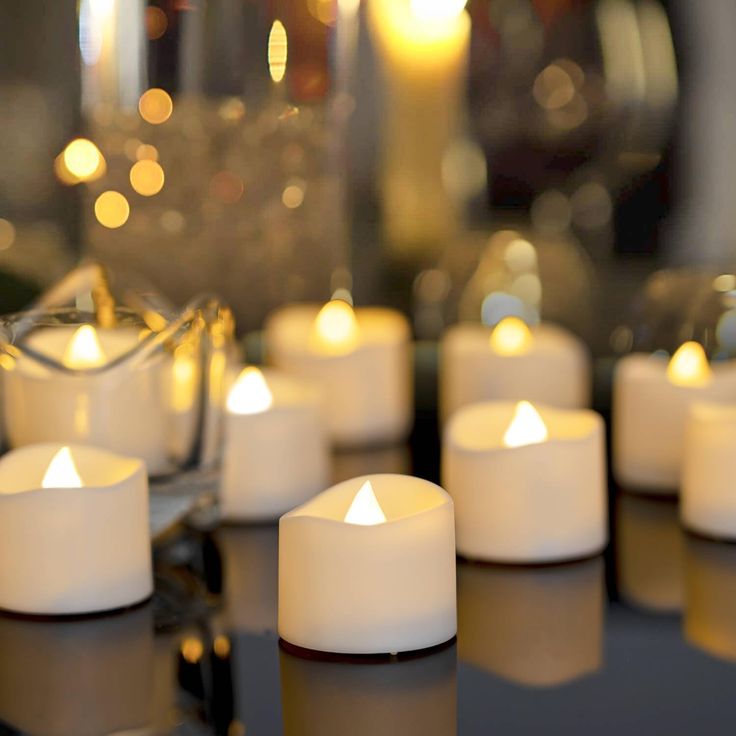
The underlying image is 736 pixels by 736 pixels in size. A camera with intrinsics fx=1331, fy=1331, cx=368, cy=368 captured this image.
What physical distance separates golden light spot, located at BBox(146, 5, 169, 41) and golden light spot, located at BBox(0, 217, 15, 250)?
324 mm

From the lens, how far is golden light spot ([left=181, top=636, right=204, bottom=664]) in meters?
0.68

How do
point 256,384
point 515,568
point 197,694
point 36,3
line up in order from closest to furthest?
1. point 197,694
2. point 515,568
3. point 256,384
4. point 36,3

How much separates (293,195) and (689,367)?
1.50 feet

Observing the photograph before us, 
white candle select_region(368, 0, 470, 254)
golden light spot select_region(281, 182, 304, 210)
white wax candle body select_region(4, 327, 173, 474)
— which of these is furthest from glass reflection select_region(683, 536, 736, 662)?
white candle select_region(368, 0, 470, 254)

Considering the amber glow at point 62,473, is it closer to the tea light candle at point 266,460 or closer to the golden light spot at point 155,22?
the tea light candle at point 266,460

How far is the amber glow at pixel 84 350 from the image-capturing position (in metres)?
0.85

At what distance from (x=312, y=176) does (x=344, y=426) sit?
10.7 inches

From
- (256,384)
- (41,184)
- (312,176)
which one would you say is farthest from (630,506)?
(41,184)

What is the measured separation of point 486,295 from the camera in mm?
1508

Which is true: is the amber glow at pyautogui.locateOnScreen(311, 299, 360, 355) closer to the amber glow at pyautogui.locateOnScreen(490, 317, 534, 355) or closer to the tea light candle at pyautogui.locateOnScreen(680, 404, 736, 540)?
the amber glow at pyautogui.locateOnScreen(490, 317, 534, 355)

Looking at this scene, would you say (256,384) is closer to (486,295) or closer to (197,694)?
(197,694)

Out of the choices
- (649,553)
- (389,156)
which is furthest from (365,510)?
(389,156)

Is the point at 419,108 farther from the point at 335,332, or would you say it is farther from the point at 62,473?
the point at 62,473

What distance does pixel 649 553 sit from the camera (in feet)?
2.84
